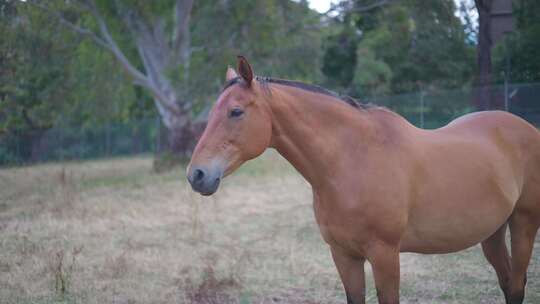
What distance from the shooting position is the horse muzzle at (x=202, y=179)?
3.03m

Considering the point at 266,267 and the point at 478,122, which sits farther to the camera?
the point at 266,267

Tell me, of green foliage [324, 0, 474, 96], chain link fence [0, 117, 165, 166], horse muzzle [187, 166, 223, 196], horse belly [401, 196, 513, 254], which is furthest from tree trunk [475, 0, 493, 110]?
chain link fence [0, 117, 165, 166]

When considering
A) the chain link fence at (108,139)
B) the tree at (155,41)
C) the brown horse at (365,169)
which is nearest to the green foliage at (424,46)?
the brown horse at (365,169)

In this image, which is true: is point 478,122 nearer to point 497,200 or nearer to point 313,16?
point 497,200

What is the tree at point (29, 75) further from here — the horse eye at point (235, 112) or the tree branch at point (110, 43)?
the horse eye at point (235, 112)

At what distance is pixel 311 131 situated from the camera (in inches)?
134

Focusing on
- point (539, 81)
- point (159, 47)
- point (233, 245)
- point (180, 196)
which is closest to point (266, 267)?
point (233, 245)

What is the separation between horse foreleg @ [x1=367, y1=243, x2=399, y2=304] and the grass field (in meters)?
1.73

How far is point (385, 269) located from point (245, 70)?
1489 millimetres

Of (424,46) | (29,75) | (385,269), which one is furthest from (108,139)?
(385,269)

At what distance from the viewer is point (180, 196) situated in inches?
433

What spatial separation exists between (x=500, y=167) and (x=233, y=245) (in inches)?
170

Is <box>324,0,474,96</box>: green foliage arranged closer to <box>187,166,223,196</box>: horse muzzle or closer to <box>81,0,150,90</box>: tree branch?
<box>187,166,223,196</box>: horse muzzle

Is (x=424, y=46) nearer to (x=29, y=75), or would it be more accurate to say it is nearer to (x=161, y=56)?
(x=29, y=75)
